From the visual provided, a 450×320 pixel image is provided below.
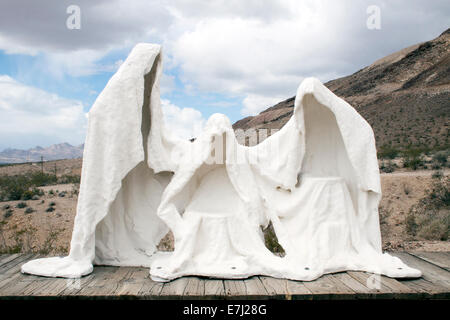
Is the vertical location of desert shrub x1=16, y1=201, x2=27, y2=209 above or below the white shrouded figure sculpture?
below

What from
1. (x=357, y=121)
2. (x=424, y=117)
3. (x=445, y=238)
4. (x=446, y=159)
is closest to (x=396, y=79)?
(x=424, y=117)

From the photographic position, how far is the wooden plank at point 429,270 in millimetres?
3722

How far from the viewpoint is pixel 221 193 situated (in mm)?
4188

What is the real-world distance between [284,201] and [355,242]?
89cm

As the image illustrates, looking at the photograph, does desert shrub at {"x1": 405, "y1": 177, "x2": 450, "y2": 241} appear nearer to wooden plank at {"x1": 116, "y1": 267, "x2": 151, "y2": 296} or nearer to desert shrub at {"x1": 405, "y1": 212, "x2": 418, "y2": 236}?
desert shrub at {"x1": 405, "y1": 212, "x2": 418, "y2": 236}

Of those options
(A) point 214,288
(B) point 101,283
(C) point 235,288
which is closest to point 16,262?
(B) point 101,283

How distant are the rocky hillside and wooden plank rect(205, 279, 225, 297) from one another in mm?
20226

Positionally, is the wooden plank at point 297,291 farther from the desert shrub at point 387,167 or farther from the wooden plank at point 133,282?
the desert shrub at point 387,167

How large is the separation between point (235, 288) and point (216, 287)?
→ 179 millimetres

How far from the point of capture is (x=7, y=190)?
44.4 ft

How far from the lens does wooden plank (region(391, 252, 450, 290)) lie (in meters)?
3.72

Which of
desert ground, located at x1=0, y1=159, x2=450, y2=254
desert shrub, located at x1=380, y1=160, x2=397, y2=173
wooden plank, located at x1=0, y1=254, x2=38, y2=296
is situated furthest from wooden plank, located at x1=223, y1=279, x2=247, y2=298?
desert shrub, located at x1=380, y1=160, x2=397, y2=173

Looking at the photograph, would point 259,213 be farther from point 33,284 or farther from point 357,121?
point 33,284

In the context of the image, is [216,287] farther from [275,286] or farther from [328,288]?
[328,288]
